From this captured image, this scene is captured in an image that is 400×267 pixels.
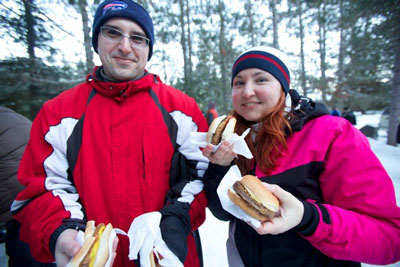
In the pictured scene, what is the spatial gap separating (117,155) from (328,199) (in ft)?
5.10

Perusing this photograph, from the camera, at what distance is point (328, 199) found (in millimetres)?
1228

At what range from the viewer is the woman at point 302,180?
3.44 feet

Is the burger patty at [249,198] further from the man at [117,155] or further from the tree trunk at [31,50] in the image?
the tree trunk at [31,50]

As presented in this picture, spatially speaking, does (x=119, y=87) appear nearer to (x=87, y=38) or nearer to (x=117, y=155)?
(x=117, y=155)

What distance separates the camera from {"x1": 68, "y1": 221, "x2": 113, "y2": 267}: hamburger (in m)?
1.02

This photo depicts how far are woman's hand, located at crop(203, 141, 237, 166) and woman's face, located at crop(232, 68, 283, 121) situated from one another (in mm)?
345

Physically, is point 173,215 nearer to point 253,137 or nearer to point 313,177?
point 253,137

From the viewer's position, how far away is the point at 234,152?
4.29 feet

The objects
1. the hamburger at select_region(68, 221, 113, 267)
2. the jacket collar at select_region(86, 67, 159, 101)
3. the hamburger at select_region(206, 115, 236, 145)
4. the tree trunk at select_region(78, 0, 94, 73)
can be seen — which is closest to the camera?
the hamburger at select_region(68, 221, 113, 267)

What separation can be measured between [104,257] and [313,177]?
1436 millimetres

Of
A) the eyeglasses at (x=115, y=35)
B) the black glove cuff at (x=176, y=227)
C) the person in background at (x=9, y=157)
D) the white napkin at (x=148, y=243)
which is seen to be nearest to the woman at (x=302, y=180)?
the black glove cuff at (x=176, y=227)

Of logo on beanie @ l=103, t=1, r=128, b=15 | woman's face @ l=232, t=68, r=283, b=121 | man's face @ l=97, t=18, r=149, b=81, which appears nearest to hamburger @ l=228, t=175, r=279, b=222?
woman's face @ l=232, t=68, r=283, b=121

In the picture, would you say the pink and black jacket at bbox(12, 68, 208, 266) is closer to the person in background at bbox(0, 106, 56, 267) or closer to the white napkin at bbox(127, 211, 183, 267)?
the white napkin at bbox(127, 211, 183, 267)

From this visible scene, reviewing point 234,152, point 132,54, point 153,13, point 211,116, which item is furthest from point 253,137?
point 153,13
